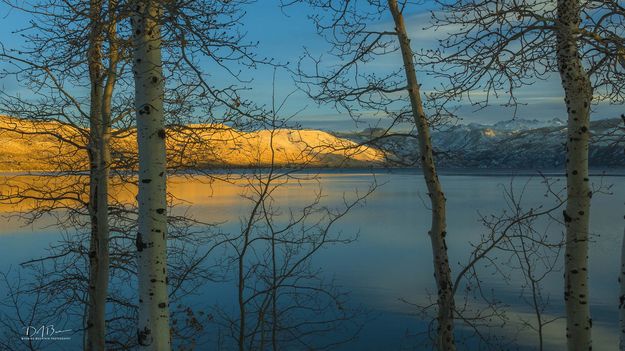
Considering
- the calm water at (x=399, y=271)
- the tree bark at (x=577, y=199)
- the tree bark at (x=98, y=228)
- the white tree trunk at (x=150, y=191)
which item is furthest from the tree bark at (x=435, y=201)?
the tree bark at (x=98, y=228)

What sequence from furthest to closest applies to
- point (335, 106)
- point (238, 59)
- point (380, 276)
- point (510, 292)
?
point (380, 276) < point (510, 292) < point (335, 106) < point (238, 59)

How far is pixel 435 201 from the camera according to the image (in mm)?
8023

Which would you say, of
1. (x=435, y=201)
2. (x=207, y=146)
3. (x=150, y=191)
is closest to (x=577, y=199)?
(x=435, y=201)

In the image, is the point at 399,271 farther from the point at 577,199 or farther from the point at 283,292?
the point at 577,199

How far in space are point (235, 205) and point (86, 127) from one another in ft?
136

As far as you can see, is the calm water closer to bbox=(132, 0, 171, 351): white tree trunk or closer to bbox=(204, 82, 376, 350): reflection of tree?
bbox=(204, 82, 376, 350): reflection of tree

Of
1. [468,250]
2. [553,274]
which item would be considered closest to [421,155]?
[553,274]

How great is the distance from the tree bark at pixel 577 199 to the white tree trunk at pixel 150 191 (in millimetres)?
5226

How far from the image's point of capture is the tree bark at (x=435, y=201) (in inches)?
301

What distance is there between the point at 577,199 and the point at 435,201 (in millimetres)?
1981

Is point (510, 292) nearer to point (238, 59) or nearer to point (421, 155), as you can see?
point (421, 155)

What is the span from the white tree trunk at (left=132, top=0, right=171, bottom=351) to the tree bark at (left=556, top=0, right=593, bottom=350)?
5226 millimetres

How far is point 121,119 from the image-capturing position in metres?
9.62

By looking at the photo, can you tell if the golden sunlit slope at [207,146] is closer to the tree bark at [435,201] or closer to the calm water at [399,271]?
the calm water at [399,271]
